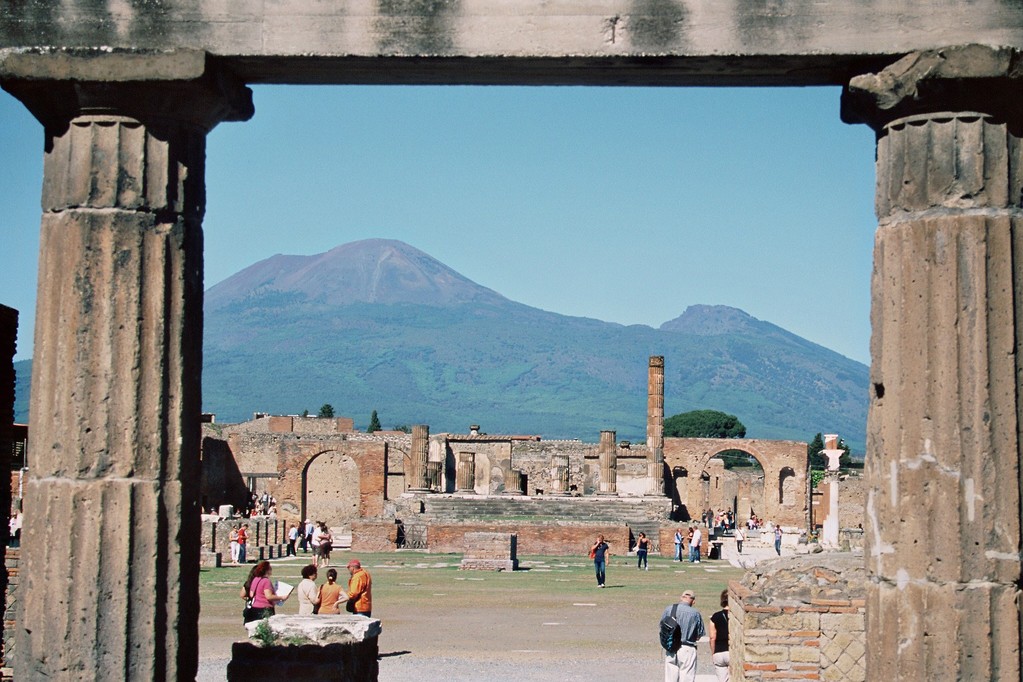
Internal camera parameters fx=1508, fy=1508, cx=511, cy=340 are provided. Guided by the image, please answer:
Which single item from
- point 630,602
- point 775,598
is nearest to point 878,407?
point 775,598

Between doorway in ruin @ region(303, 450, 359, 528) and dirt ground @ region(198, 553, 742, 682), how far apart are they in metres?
27.9

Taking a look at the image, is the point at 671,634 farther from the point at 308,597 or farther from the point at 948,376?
the point at 948,376

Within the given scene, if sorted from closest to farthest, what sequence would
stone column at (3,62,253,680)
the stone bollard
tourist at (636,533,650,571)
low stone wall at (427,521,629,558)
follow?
stone column at (3,62,253,680), the stone bollard, tourist at (636,533,650,571), low stone wall at (427,521,629,558)

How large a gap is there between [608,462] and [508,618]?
106ft

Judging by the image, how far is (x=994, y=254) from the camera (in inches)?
244

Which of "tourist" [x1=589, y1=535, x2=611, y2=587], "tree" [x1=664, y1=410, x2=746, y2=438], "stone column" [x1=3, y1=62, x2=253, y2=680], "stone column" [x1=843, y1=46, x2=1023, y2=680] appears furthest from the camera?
"tree" [x1=664, y1=410, x2=746, y2=438]

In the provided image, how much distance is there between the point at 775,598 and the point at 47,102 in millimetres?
6976

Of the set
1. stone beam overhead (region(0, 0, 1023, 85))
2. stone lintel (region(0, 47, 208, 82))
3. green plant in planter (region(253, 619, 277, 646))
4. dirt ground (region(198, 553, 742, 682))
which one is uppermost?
stone beam overhead (region(0, 0, 1023, 85))

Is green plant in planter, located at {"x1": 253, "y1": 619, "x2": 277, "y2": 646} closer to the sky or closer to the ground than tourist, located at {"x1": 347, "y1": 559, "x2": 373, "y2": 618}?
closer to the sky

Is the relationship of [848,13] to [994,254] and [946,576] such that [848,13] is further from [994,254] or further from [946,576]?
[946,576]

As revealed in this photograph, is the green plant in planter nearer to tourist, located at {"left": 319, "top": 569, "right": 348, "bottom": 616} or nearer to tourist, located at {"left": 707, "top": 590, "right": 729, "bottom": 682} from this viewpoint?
tourist, located at {"left": 707, "top": 590, "right": 729, "bottom": 682}

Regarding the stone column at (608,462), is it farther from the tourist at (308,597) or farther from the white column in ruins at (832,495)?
the tourist at (308,597)

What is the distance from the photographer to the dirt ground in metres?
15.4

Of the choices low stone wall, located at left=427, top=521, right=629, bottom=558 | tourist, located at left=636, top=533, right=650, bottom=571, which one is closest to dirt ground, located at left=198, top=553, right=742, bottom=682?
tourist, located at left=636, top=533, right=650, bottom=571
